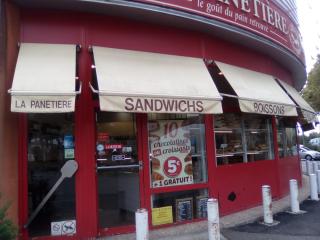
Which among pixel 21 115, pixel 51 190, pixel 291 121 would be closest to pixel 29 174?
pixel 51 190

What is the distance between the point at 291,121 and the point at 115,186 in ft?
25.4

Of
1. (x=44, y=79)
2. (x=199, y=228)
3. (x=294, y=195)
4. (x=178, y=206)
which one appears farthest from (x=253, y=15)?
(x=44, y=79)

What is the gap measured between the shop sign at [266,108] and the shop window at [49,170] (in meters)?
3.62

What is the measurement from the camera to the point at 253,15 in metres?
9.36

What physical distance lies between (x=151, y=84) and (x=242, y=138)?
379 centimetres

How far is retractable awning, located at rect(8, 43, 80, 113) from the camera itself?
19.3 ft

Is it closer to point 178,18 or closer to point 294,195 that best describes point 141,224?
point 178,18

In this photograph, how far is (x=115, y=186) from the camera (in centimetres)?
736

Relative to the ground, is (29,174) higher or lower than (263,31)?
lower

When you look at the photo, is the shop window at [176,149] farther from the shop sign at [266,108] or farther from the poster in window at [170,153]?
the shop sign at [266,108]

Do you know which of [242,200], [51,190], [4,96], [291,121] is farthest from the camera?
[291,121]

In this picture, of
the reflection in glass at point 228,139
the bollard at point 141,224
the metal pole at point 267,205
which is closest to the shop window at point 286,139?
the reflection in glass at point 228,139

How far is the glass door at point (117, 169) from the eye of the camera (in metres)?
7.25

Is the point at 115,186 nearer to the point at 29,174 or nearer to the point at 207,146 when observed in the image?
the point at 29,174
